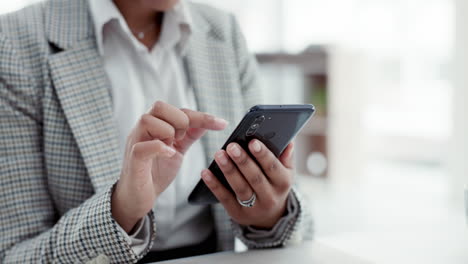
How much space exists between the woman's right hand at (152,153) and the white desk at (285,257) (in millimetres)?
98

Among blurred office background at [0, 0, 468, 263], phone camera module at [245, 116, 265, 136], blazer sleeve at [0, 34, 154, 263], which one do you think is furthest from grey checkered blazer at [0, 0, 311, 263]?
blurred office background at [0, 0, 468, 263]

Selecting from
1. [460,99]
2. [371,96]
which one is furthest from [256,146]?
[371,96]

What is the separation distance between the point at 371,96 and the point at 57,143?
365 cm

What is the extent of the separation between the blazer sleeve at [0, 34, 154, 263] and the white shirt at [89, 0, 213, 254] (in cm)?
15

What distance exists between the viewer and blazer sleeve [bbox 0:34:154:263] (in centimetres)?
73

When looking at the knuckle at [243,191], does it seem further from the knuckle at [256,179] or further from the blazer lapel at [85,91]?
the blazer lapel at [85,91]

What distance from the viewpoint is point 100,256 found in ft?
2.41

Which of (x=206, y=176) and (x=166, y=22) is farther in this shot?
(x=166, y=22)

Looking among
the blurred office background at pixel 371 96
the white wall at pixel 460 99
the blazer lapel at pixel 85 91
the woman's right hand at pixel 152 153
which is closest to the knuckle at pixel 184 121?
the woman's right hand at pixel 152 153

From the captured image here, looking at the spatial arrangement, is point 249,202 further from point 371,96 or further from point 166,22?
point 371,96

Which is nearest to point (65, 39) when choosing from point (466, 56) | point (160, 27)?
point (160, 27)

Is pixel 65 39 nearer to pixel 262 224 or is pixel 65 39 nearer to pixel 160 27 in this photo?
pixel 160 27

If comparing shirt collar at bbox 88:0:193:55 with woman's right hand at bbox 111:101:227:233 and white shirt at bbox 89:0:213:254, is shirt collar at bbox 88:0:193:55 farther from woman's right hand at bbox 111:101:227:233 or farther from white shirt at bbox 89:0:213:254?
woman's right hand at bbox 111:101:227:233

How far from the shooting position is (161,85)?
3.31 ft
